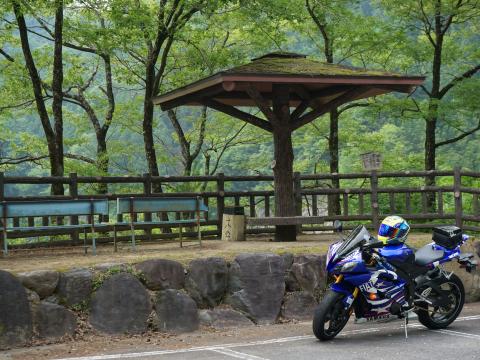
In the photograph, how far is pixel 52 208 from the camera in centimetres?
924

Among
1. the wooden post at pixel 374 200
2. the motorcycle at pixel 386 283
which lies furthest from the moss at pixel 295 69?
the motorcycle at pixel 386 283

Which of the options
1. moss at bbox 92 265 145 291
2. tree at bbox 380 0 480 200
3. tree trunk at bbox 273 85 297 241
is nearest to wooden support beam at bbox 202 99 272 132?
tree trunk at bbox 273 85 297 241

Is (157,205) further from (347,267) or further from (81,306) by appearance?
(347,267)

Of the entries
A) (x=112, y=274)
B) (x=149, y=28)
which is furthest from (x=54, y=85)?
(x=112, y=274)

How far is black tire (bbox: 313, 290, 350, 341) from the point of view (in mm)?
Answer: 7109

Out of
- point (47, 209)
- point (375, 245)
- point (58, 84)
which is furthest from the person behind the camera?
point (58, 84)

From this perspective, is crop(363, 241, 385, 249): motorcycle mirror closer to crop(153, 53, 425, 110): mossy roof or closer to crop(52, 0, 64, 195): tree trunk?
crop(153, 53, 425, 110): mossy roof

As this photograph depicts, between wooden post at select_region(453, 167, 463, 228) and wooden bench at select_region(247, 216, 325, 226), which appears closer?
wooden bench at select_region(247, 216, 325, 226)

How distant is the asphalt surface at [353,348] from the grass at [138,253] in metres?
1.65

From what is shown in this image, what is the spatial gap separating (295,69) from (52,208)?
454 cm

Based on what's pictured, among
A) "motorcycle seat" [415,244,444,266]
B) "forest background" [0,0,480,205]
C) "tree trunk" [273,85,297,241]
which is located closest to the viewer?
"motorcycle seat" [415,244,444,266]

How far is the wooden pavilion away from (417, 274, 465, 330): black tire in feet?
13.2

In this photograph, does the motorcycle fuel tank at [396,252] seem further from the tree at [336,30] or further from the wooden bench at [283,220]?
the tree at [336,30]

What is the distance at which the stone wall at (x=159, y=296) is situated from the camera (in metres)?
7.48
